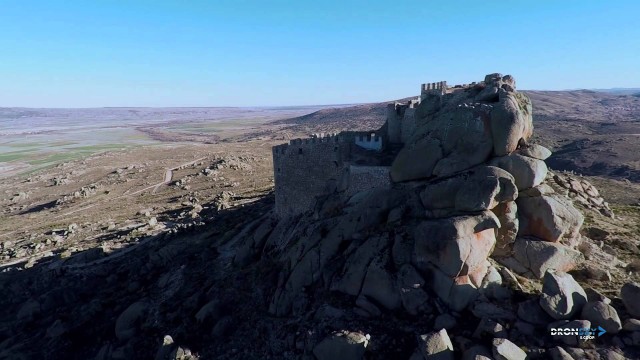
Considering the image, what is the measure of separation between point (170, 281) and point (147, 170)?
76.0 meters

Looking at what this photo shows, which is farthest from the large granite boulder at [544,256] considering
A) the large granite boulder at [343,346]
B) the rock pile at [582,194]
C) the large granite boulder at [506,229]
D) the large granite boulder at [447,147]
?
→ the rock pile at [582,194]

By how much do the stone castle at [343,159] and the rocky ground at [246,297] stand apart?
11.2 ft

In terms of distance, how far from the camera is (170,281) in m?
30.0

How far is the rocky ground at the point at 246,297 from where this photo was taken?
1434cm

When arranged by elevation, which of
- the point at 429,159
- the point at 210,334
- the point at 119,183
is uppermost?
the point at 429,159

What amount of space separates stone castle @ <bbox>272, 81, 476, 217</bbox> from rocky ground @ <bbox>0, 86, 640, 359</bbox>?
11.2ft

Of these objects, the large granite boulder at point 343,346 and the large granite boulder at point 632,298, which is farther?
the large granite boulder at point 343,346

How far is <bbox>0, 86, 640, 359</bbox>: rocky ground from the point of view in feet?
47.1

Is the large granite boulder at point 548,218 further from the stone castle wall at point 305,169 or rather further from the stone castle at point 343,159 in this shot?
the stone castle wall at point 305,169

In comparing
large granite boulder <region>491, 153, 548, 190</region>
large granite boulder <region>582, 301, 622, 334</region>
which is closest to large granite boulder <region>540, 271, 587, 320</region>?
large granite boulder <region>582, 301, 622, 334</region>

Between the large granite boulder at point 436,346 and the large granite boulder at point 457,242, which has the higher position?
the large granite boulder at point 457,242

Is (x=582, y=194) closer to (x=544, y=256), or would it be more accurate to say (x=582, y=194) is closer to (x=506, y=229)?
(x=544, y=256)

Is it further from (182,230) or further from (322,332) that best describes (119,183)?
(322,332)

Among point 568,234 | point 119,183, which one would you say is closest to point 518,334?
point 568,234
